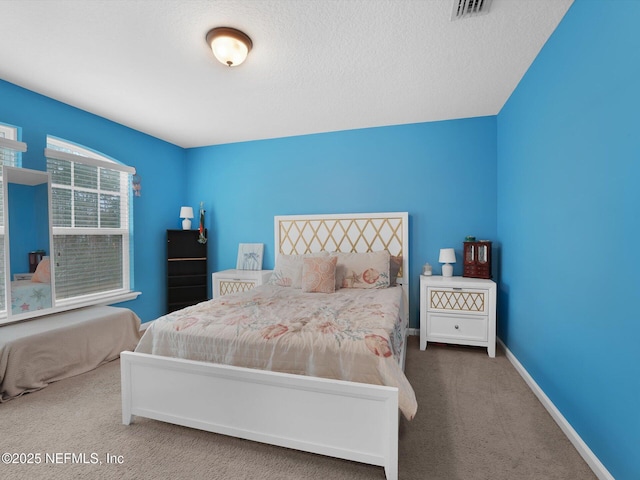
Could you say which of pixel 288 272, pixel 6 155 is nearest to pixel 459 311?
pixel 288 272

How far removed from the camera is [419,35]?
→ 2.05 metres

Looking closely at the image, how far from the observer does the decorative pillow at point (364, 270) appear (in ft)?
10.5

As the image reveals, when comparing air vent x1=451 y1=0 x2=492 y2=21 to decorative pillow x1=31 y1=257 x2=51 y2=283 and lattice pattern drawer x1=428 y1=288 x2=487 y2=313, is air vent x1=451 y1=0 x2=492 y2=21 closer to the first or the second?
lattice pattern drawer x1=428 y1=288 x2=487 y2=313

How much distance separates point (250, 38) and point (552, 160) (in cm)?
228

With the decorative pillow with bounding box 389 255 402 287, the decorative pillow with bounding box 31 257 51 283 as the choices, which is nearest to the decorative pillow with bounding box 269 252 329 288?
the decorative pillow with bounding box 389 255 402 287

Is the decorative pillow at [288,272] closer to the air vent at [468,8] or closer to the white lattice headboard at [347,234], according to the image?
the white lattice headboard at [347,234]

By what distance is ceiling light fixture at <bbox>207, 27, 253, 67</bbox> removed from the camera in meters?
1.96

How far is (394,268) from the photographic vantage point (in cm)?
345

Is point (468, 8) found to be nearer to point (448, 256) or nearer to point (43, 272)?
point (448, 256)

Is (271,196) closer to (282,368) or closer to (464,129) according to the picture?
(464,129)

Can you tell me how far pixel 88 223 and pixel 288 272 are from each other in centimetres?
231

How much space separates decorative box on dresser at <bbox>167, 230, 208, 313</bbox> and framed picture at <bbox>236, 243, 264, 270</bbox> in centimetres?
60

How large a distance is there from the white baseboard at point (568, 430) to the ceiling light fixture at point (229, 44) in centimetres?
316

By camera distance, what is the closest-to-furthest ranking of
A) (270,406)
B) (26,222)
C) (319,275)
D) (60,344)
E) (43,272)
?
(270,406) → (60,344) → (26,222) → (43,272) → (319,275)
